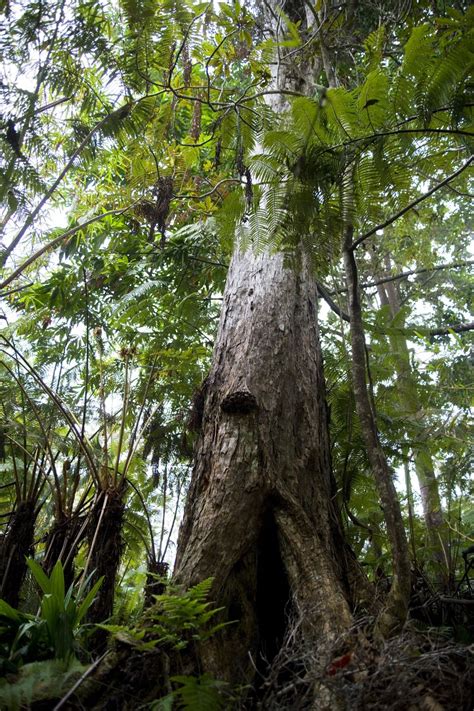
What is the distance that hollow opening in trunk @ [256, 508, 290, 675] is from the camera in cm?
211

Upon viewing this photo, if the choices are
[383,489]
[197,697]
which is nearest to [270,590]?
[383,489]

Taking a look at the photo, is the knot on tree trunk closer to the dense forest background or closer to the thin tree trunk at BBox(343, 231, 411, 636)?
the dense forest background

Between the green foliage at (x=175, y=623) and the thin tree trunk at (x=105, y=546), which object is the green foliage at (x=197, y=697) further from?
the thin tree trunk at (x=105, y=546)

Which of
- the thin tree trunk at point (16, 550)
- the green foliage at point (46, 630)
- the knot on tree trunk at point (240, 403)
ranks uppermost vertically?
the knot on tree trunk at point (240, 403)

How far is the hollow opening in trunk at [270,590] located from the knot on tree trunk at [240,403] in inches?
20.4

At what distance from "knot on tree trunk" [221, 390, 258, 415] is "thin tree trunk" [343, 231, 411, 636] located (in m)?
0.65

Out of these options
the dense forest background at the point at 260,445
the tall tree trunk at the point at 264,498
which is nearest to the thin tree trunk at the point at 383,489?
the dense forest background at the point at 260,445

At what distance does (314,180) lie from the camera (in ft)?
6.81

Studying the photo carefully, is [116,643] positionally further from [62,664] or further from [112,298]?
[112,298]

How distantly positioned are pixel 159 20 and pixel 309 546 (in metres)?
2.90

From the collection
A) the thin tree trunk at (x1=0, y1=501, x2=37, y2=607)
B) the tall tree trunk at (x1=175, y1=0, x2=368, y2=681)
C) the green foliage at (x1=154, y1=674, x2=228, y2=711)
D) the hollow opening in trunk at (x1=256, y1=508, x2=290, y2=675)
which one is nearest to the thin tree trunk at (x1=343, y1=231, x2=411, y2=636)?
the tall tree trunk at (x1=175, y1=0, x2=368, y2=681)

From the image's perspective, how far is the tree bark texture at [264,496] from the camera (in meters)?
1.98

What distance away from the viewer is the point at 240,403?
252cm

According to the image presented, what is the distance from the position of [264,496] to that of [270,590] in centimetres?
42
